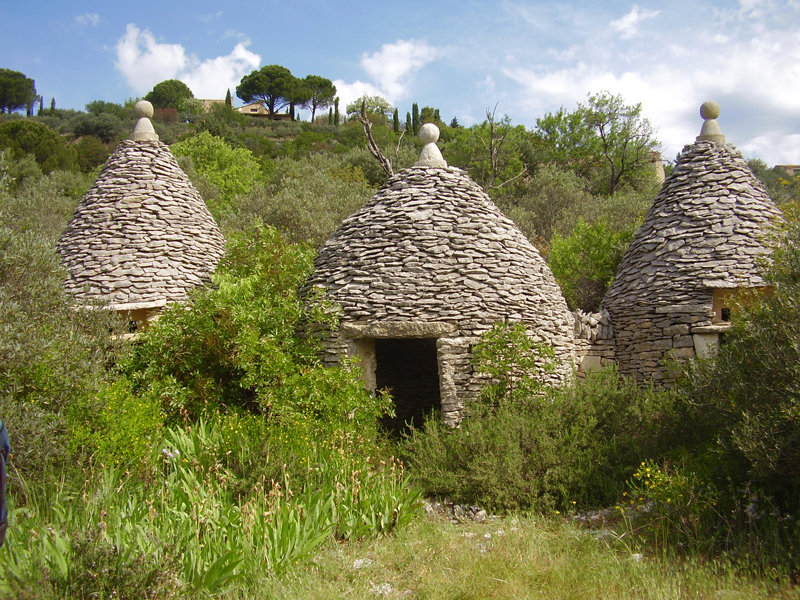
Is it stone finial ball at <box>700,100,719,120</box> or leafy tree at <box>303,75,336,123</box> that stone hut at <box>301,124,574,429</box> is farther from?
leafy tree at <box>303,75,336,123</box>

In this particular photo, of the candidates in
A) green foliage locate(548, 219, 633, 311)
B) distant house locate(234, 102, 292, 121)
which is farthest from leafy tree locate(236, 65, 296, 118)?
green foliage locate(548, 219, 633, 311)

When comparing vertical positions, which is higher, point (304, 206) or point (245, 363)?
point (304, 206)

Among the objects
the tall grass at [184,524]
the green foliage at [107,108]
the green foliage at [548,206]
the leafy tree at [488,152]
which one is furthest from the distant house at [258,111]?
the tall grass at [184,524]

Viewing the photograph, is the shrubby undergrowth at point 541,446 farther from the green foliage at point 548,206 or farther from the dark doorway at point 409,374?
the green foliage at point 548,206

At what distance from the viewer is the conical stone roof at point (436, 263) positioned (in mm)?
6566

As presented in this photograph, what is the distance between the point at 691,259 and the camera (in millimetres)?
7375

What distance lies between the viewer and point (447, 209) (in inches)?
276

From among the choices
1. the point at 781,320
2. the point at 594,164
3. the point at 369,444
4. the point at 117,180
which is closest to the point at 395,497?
the point at 369,444

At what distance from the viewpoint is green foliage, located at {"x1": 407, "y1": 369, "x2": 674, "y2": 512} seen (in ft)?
17.5

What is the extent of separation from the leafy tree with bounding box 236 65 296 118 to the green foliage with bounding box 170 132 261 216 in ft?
93.0

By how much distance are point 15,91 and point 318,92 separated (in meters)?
24.4

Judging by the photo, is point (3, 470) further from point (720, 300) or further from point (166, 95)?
point (166, 95)

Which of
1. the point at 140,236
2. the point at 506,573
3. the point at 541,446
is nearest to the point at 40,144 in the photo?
the point at 140,236

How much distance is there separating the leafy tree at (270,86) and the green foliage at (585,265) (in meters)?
45.3
